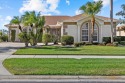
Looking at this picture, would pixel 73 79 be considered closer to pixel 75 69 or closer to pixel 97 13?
pixel 75 69

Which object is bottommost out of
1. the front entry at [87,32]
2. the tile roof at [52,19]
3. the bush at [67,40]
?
the bush at [67,40]

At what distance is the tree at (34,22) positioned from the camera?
103 ft

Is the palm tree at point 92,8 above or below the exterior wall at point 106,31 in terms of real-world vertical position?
above

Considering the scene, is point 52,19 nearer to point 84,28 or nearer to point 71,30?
point 71,30

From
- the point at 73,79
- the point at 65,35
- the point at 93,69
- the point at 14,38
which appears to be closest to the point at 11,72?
the point at 73,79

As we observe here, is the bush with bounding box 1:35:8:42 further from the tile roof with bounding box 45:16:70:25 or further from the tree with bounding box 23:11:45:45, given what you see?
the tree with bounding box 23:11:45:45

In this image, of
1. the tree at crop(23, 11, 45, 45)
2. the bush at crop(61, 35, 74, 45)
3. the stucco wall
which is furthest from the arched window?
the tree at crop(23, 11, 45, 45)

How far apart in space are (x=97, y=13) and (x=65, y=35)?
5283 millimetres

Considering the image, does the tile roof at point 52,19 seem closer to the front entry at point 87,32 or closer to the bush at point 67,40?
the front entry at point 87,32

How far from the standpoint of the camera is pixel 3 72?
36.9 ft

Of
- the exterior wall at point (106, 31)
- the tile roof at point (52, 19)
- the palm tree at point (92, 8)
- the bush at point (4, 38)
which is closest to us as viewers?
the palm tree at point (92, 8)

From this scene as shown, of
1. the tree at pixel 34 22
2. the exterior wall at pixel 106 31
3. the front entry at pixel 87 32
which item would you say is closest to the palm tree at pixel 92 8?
the front entry at pixel 87 32

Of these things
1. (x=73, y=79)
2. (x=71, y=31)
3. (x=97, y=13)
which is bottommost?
(x=73, y=79)

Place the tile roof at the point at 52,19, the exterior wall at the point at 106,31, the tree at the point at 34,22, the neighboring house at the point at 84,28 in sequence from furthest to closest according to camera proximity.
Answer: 1. the tile roof at the point at 52,19
2. the exterior wall at the point at 106,31
3. the neighboring house at the point at 84,28
4. the tree at the point at 34,22
